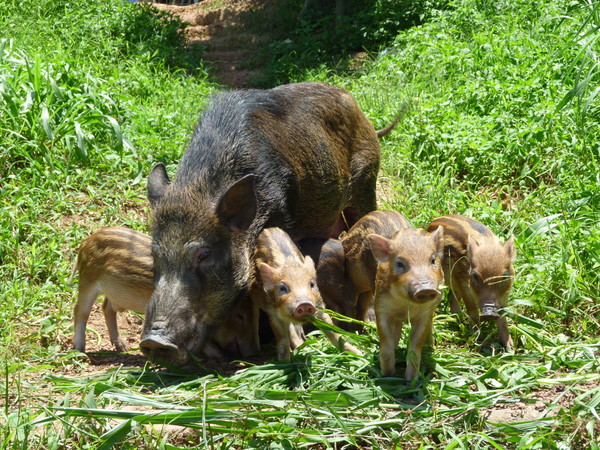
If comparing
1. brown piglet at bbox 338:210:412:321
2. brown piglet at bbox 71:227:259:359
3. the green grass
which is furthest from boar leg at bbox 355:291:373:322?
brown piglet at bbox 71:227:259:359

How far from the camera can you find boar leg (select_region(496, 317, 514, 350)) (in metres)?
4.47

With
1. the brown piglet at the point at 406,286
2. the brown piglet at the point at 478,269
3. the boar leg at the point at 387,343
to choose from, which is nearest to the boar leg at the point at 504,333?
the brown piglet at the point at 478,269

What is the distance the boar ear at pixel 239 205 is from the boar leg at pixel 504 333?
1532mm

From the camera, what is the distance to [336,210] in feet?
18.9

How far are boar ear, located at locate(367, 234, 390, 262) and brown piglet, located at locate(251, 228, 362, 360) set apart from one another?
1.33ft

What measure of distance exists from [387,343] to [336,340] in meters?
0.41

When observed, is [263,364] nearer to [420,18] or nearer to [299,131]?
[299,131]

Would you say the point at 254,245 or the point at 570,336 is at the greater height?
the point at 254,245

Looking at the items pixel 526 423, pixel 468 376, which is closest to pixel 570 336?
pixel 468 376

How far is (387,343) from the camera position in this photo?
4109 millimetres

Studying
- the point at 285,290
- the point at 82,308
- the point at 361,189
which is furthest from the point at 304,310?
the point at 361,189

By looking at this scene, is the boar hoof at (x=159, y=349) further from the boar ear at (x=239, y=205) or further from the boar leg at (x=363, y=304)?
the boar leg at (x=363, y=304)

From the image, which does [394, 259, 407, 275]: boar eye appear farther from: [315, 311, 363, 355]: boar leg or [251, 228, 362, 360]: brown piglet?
[315, 311, 363, 355]: boar leg

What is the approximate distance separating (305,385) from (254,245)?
1.06m
